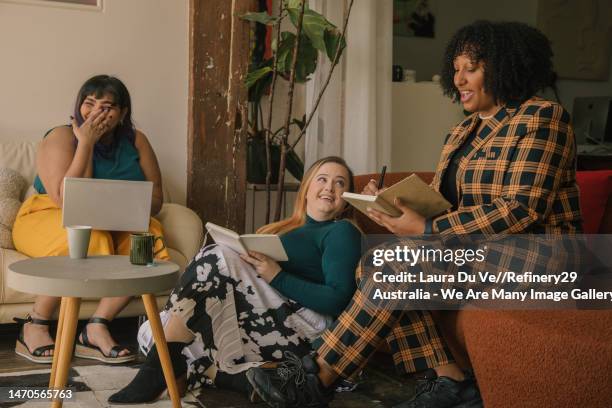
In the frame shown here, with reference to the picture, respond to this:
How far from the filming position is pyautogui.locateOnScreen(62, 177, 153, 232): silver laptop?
98.2 inches

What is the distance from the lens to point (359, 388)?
243cm

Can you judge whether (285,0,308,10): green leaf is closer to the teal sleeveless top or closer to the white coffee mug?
the teal sleeveless top

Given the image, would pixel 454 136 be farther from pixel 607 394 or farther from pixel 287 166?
pixel 287 166

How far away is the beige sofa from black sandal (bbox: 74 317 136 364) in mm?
92

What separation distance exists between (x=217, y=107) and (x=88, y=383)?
59.9 inches

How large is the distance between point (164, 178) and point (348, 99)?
982 millimetres

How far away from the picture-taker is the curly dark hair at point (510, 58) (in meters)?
2.15

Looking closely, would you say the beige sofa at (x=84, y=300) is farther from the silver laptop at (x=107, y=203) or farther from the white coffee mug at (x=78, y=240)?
the white coffee mug at (x=78, y=240)

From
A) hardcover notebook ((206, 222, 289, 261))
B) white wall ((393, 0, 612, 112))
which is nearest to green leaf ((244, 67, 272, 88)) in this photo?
hardcover notebook ((206, 222, 289, 261))

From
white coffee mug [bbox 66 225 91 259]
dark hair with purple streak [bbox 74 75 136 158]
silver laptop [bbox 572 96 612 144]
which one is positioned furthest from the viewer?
silver laptop [bbox 572 96 612 144]

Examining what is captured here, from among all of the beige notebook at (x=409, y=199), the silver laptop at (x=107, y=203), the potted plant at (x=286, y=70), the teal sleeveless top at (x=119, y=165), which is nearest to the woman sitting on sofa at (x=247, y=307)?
the beige notebook at (x=409, y=199)

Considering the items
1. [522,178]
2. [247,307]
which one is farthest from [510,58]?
[247,307]

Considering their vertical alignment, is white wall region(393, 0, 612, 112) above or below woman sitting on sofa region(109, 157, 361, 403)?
above

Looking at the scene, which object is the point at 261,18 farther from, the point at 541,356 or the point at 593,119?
the point at 593,119
